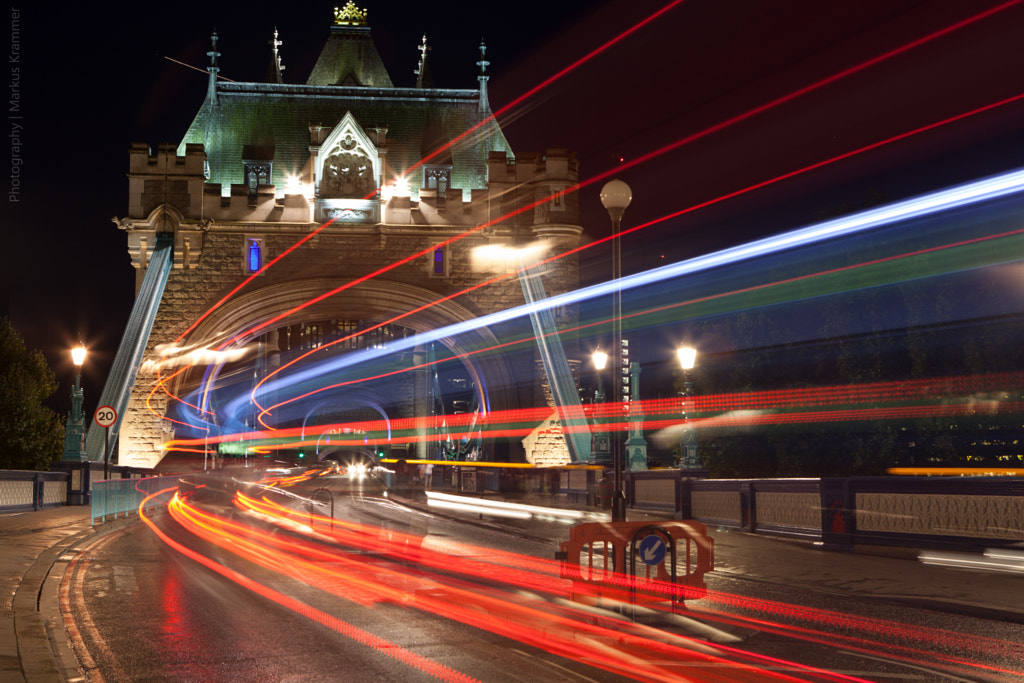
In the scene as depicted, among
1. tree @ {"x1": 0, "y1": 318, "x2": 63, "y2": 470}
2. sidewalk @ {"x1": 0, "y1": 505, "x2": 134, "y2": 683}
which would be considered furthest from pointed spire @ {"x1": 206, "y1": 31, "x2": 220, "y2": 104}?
sidewalk @ {"x1": 0, "y1": 505, "x2": 134, "y2": 683}

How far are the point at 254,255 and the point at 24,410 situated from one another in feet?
58.4

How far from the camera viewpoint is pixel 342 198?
43.5 metres

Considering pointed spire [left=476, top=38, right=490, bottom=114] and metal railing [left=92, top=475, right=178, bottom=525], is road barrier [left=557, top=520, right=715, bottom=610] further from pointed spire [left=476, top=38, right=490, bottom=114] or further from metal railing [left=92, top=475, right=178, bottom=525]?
pointed spire [left=476, top=38, right=490, bottom=114]

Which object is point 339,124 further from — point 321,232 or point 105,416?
point 105,416

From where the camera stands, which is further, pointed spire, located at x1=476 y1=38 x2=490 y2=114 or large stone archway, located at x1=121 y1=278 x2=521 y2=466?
pointed spire, located at x1=476 y1=38 x2=490 y2=114

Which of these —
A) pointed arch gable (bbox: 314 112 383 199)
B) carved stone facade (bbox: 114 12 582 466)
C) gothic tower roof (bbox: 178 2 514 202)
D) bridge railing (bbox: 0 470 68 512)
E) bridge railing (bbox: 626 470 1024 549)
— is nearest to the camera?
bridge railing (bbox: 626 470 1024 549)

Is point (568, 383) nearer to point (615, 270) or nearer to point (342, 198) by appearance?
point (342, 198)

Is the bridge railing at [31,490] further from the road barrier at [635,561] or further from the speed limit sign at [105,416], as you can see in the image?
the road barrier at [635,561]

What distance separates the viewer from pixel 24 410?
1016 inches

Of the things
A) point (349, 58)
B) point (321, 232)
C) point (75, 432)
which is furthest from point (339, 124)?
point (75, 432)

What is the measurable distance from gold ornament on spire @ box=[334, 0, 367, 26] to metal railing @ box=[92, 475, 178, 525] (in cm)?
2910

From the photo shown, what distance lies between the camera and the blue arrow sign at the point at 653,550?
351 inches

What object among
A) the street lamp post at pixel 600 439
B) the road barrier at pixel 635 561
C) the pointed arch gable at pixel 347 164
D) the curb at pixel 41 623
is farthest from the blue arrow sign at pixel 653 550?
the pointed arch gable at pixel 347 164

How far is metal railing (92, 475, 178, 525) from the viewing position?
63.1 feet
